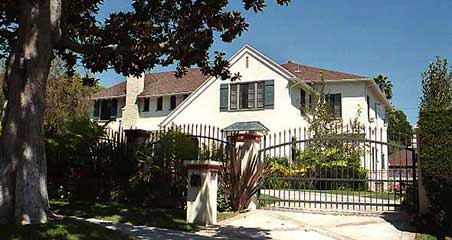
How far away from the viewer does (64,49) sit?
32.9 feet

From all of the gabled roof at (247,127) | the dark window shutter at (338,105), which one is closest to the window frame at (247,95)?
the gabled roof at (247,127)

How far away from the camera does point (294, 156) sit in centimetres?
2247

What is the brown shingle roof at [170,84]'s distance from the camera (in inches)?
1296

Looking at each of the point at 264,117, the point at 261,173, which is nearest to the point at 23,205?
the point at 261,173

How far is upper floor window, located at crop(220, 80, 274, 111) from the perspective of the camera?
2764 cm

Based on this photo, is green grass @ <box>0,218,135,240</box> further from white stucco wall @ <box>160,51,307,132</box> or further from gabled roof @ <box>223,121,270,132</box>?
white stucco wall @ <box>160,51,307,132</box>

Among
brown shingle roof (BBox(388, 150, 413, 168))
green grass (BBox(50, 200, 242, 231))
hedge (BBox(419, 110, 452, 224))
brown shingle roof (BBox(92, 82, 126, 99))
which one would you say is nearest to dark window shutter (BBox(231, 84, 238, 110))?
brown shingle roof (BBox(388, 150, 413, 168))

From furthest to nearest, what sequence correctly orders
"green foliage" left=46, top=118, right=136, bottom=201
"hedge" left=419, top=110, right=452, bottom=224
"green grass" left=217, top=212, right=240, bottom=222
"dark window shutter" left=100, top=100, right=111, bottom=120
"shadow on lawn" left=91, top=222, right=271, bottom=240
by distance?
1. "dark window shutter" left=100, top=100, right=111, bottom=120
2. "green foliage" left=46, top=118, right=136, bottom=201
3. "green grass" left=217, top=212, right=240, bottom=222
4. "hedge" left=419, top=110, right=452, bottom=224
5. "shadow on lawn" left=91, top=222, right=271, bottom=240

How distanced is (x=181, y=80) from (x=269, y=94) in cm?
908

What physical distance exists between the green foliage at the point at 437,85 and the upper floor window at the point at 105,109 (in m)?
22.5

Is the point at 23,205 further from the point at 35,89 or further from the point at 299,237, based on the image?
the point at 299,237

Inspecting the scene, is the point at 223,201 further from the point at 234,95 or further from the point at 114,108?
the point at 114,108

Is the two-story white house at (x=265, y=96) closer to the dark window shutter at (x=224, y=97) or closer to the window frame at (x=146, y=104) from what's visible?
the dark window shutter at (x=224, y=97)

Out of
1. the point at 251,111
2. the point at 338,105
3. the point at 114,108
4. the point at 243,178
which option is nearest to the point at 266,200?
the point at 243,178
